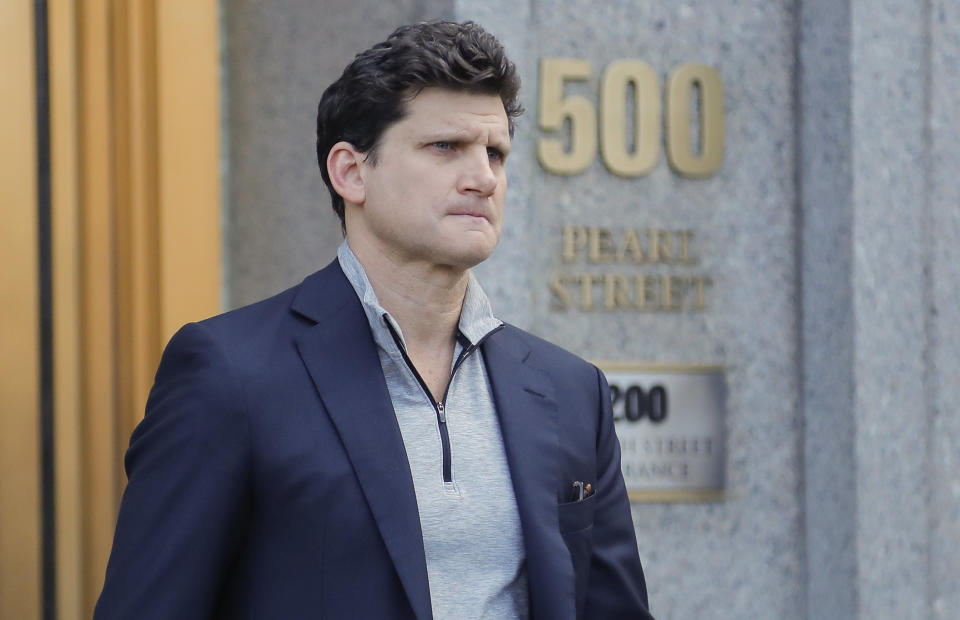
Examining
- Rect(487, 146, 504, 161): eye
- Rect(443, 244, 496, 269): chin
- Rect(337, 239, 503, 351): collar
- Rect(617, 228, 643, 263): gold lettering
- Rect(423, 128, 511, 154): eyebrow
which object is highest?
Rect(423, 128, 511, 154): eyebrow

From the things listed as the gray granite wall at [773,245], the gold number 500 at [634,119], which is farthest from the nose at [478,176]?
the gold number 500 at [634,119]

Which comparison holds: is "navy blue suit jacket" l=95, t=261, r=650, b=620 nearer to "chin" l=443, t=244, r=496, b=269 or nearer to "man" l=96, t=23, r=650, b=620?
"man" l=96, t=23, r=650, b=620

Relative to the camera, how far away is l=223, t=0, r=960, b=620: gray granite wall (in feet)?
11.0

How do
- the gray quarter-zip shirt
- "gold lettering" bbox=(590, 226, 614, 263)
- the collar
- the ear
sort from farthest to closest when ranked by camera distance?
"gold lettering" bbox=(590, 226, 614, 263) → the ear → the collar → the gray quarter-zip shirt

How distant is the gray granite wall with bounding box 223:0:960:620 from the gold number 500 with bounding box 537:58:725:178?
51 mm

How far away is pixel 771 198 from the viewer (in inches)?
141

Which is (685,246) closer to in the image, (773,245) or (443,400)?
(773,245)

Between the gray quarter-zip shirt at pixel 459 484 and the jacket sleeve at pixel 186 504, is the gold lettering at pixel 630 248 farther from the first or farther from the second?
the jacket sleeve at pixel 186 504

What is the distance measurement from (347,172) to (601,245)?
1583 mm

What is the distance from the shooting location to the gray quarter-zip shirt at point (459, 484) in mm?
1768

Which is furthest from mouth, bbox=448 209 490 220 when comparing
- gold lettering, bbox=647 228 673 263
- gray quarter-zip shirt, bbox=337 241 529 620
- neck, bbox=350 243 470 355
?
gold lettering, bbox=647 228 673 263

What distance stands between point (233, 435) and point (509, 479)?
519 millimetres

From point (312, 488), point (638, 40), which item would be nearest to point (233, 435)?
point (312, 488)

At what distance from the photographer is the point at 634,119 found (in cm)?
349
